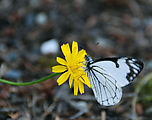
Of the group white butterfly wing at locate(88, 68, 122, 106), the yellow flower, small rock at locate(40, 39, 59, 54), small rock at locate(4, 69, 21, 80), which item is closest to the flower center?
the yellow flower

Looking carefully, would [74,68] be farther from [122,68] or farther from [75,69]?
[122,68]

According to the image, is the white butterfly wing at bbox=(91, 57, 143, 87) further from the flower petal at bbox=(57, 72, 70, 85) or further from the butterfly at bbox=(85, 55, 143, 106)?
the flower petal at bbox=(57, 72, 70, 85)

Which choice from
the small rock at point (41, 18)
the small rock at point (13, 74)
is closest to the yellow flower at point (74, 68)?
the small rock at point (13, 74)

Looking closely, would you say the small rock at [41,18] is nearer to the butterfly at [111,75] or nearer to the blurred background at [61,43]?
the blurred background at [61,43]

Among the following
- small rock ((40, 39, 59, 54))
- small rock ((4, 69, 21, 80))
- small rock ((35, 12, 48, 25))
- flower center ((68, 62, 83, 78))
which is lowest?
flower center ((68, 62, 83, 78))

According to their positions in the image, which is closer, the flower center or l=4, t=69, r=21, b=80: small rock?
the flower center

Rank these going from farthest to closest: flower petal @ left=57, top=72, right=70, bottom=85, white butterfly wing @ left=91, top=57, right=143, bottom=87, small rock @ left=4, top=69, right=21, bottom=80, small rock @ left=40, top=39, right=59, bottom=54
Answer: small rock @ left=40, top=39, right=59, bottom=54
small rock @ left=4, top=69, right=21, bottom=80
white butterfly wing @ left=91, top=57, right=143, bottom=87
flower petal @ left=57, top=72, right=70, bottom=85

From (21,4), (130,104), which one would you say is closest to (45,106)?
(130,104)
